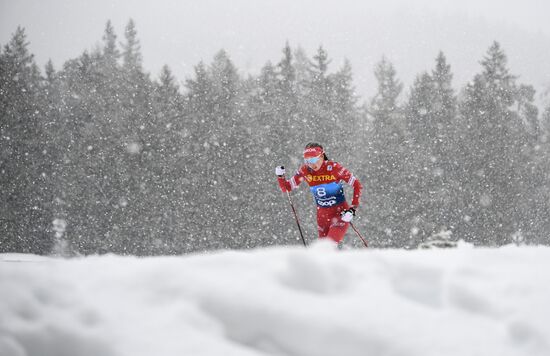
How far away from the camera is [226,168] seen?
2662cm

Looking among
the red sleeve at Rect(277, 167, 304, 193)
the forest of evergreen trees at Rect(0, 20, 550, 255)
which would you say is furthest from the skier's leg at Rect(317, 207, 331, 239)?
the forest of evergreen trees at Rect(0, 20, 550, 255)

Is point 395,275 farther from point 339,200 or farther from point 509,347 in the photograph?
point 339,200

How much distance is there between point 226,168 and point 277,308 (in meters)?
23.8

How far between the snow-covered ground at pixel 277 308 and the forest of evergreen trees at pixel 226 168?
22358 mm

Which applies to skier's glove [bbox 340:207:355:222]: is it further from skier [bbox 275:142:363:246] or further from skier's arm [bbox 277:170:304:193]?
skier's arm [bbox 277:170:304:193]

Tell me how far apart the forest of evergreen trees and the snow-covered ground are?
2236cm

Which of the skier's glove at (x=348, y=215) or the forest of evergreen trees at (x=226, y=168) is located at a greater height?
the forest of evergreen trees at (x=226, y=168)

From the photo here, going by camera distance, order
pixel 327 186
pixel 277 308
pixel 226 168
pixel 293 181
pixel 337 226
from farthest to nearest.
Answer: pixel 226 168 < pixel 293 181 < pixel 327 186 < pixel 337 226 < pixel 277 308

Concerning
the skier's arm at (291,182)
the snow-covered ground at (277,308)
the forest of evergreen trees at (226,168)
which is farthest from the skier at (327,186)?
the forest of evergreen trees at (226,168)

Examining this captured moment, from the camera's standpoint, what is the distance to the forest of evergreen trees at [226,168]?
1022 inches

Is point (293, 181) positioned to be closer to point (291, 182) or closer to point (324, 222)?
point (291, 182)

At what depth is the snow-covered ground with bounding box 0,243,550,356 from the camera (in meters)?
2.85

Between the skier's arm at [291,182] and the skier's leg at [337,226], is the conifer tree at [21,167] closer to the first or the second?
the skier's arm at [291,182]

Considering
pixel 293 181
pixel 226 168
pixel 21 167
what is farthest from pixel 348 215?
pixel 21 167
